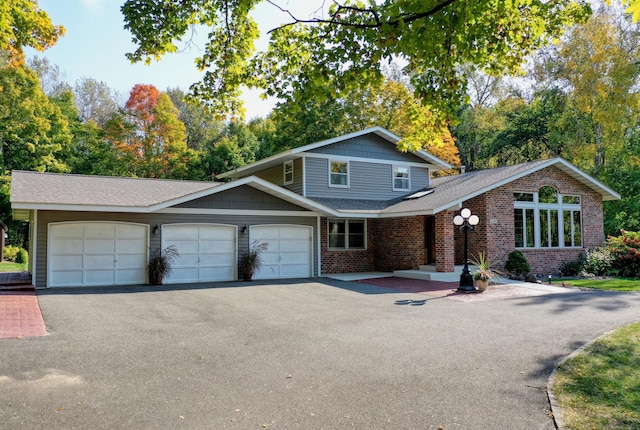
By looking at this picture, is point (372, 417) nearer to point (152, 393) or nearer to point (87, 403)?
point (152, 393)

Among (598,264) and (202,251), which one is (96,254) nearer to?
(202,251)

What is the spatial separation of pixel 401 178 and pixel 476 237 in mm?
5060

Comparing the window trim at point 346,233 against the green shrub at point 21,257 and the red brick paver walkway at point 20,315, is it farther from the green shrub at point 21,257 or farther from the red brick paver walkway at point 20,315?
the green shrub at point 21,257

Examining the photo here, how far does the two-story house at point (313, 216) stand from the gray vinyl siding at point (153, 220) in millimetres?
33

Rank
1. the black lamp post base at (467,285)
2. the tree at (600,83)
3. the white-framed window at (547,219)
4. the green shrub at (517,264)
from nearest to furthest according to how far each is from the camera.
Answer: the black lamp post base at (467,285) → the green shrub at (517,264) → the white-framed window at (547,219) → the tree at (600,83)

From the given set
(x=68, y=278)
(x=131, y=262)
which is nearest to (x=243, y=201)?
(x=131, y=262)

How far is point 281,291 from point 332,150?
7999 mm

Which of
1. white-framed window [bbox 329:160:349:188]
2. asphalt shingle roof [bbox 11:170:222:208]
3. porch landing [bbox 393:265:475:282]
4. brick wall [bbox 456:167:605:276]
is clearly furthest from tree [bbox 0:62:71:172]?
brick wall [bbox 456:167:605:276]

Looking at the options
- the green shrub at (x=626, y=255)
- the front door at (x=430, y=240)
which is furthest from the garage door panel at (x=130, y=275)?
the green shrub at (x=626, y=255)

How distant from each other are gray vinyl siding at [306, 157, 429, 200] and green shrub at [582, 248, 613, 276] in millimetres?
7496

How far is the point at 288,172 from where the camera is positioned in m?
20.4

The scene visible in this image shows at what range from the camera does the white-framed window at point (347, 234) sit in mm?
19219

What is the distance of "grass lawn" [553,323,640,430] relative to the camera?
4.42 m

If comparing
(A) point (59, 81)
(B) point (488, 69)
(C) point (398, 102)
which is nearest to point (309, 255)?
(B) point (488, 69)
